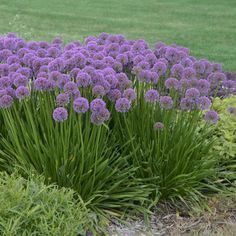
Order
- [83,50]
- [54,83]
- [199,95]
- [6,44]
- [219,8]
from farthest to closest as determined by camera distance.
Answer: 1. [219,8]
2. [6,44]
3. [83,50]
4. [199,95]
5. [54,83]

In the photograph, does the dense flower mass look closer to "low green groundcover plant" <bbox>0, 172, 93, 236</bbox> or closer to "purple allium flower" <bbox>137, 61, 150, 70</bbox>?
"purple allium flower" <bbox>137, 61, 150, 70</bbox>

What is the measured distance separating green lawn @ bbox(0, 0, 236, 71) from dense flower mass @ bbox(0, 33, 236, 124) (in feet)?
18.1

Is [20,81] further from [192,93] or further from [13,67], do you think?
[192,93]

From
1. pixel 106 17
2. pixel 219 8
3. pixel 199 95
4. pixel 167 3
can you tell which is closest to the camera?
pixel 199 95

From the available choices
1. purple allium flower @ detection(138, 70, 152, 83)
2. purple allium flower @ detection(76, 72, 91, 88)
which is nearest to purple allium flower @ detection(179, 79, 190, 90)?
purple allium flower @ detection(138, 70, 152, 83)

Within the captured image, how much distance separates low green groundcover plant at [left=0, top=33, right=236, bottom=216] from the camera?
A: 382cm

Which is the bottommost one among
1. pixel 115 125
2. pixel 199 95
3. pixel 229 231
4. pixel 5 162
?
pixel 229 231

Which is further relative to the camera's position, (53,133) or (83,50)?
(83,50)

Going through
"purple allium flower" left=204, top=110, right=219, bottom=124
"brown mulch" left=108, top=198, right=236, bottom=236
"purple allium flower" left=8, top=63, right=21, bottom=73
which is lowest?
"brown mulch" left=108, top=198, right=236, bottom=236

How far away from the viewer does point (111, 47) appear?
4629 millimetres

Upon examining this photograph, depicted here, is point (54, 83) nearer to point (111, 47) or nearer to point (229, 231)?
point (111, 47)

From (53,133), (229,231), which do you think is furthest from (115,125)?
(229,231)

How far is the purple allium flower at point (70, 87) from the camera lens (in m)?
3.67

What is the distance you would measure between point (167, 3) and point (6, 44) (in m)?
15.9
